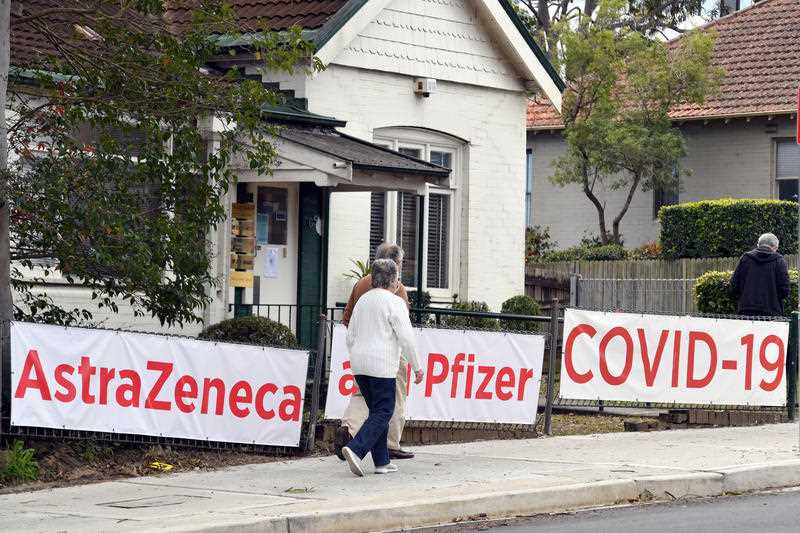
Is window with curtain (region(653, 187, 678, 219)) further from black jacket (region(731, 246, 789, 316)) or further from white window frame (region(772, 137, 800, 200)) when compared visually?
black jacket (region(731, 246, 789, 316))

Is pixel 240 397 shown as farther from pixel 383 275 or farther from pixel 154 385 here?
pixel 383 275

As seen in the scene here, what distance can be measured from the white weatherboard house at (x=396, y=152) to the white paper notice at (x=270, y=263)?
19 mm

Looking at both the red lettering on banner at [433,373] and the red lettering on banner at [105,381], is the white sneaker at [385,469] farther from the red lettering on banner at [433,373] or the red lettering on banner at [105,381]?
the red lettering on banner at [105,381]

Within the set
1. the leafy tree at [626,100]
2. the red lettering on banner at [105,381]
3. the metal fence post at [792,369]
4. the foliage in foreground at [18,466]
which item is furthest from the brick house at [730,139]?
the foliage in foreground at [18,466]

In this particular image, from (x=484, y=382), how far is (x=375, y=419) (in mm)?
2760

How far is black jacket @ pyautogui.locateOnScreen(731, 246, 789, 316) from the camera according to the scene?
17281 mm

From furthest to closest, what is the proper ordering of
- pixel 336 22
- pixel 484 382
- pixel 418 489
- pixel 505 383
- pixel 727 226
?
pixel 727 226 → pixel 336 22 → pixel 505 383 → pixel 484 382 → pixel 418 489

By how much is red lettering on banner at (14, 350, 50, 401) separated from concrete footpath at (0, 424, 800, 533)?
2.59 ft

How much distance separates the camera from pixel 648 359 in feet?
49.8

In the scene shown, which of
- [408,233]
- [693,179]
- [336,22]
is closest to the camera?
[336,22]

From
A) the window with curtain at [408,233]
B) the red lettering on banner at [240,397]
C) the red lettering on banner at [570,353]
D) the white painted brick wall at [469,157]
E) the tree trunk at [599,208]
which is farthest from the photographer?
the tree trunk at [599,208]

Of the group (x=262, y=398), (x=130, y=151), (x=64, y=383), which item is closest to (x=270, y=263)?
(x=130, y=151)

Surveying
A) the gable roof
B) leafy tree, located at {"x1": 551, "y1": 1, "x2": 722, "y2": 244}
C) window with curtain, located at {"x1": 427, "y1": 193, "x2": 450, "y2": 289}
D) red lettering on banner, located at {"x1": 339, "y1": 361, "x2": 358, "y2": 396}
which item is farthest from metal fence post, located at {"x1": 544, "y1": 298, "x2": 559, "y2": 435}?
leafy tree, located at {"x1": 551, "y1": 1, "x2": 722, "y2": 244}

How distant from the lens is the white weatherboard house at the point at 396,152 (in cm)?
1838
